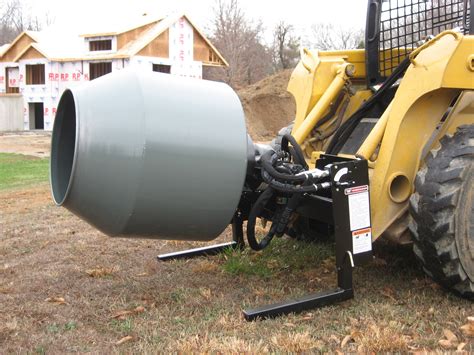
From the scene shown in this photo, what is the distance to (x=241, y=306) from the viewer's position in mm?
3732

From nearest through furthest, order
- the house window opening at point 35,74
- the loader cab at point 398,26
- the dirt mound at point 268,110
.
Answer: the loader cab at point 398,26 → the dirt mound at point 268,110 → the house window opening at point 35,74

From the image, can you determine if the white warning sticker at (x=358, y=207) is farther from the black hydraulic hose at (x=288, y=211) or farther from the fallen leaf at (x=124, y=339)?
the fallen leaf at (x=124, y=339)

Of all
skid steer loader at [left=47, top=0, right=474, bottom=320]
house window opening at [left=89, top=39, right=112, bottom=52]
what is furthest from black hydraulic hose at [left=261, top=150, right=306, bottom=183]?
house window opening at [left=89, top=39, right=112, bottom=52]

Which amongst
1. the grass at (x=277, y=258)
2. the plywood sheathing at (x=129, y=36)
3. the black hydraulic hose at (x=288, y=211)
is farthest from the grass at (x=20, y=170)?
the plywood sheathing at (x=129, y=36)

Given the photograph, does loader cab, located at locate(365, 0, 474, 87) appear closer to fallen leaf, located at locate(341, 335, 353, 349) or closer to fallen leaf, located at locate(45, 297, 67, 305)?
fallen leaf, located at locate(341, 335, 353, 349)

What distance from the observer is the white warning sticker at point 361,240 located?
3598 mm

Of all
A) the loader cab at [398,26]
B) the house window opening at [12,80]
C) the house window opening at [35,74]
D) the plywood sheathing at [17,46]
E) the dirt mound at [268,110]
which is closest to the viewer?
the loader cab at [398,26]

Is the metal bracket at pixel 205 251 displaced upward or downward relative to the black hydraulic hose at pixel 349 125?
downward

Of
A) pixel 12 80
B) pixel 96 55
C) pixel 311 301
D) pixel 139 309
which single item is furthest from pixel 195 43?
pixel 311 301

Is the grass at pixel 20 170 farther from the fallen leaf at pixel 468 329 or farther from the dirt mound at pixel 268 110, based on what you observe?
the fallen leaf at pixel 468 329

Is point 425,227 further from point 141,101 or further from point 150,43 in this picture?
point 150,43

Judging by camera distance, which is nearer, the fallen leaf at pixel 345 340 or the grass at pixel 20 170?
the fallen leaf at pixel 345 340

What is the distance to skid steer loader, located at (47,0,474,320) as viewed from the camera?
328 cm

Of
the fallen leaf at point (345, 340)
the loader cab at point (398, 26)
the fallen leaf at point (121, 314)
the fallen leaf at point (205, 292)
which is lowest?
the fallen leaf at point (121, 314)
